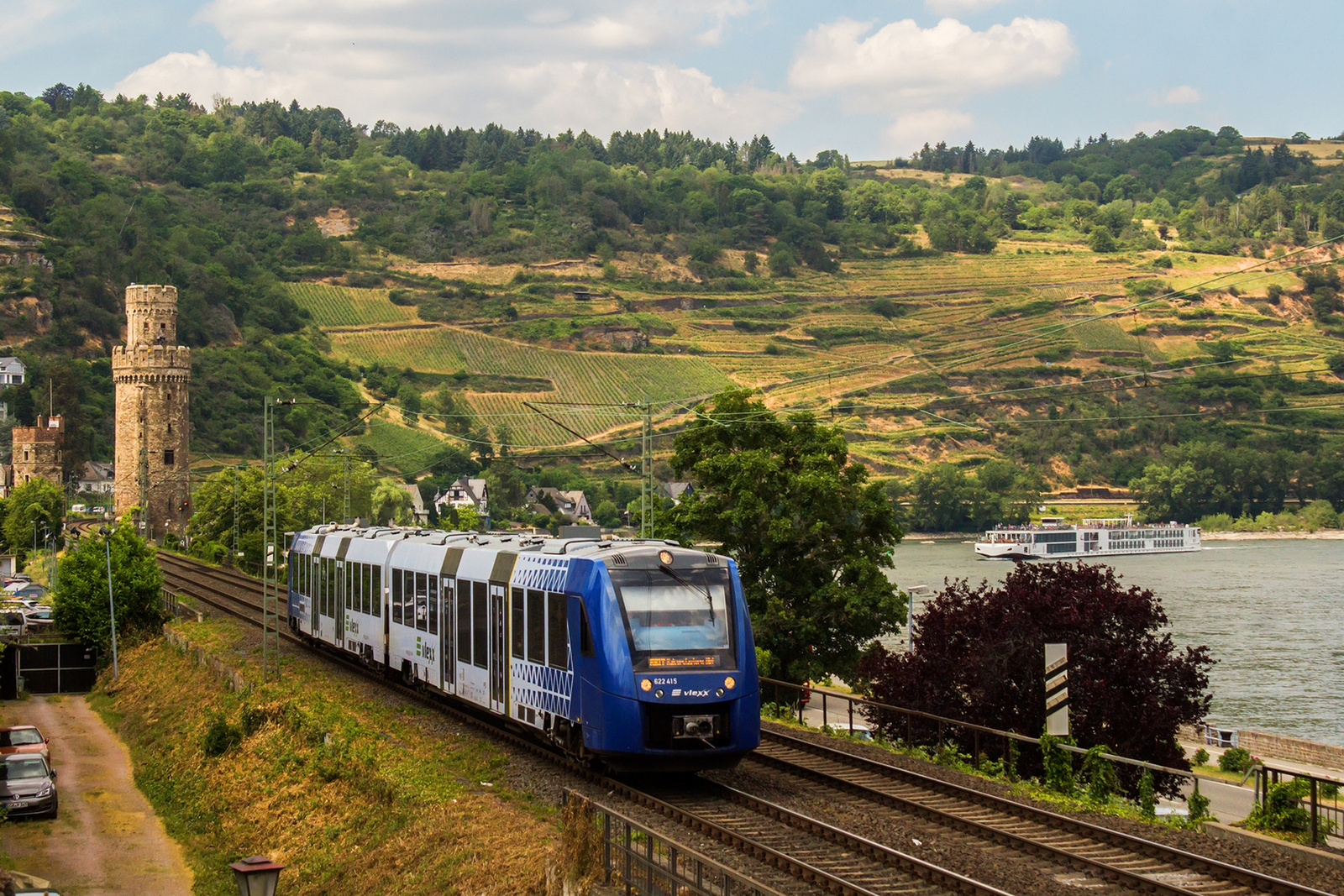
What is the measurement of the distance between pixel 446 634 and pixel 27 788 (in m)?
10.7

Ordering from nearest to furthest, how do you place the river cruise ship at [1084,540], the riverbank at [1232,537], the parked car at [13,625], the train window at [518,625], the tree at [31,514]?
the train window at [518,625], the parked car at [13,625], the tree at [31,514], the river cruise ship at [1084,540], the riverbank at [1232,537]

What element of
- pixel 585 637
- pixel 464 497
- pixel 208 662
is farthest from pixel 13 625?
pixel 464 497

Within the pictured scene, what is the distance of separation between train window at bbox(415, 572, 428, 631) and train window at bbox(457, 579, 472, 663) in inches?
79.3

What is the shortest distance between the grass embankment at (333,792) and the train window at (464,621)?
1.30 metres

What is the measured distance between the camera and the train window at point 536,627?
18.3 metres

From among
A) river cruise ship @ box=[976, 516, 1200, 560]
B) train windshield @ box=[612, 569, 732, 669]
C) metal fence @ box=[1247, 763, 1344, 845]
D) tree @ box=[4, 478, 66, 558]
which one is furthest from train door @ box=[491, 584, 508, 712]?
river cruise ship @ box=[976, 516, 1200, 560]

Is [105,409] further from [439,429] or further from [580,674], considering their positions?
[580,674]

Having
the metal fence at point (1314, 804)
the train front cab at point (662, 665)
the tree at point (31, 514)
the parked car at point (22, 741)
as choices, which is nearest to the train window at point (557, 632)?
the train front cab at point (662, 665)

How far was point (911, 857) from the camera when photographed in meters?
13.4

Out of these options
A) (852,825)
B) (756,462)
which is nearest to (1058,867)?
(852,825)

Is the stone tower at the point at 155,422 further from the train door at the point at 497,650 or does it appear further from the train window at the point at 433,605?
the train door at the point at 497,650

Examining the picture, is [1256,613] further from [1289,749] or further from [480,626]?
[480,626]

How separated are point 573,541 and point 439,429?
176693 millimetres

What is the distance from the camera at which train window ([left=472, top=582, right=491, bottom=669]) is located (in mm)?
20625
